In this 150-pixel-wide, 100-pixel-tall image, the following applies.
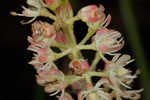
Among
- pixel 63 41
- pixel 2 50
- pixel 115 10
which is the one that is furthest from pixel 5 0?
pixel 63 41

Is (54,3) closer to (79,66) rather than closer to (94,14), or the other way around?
(94,14)

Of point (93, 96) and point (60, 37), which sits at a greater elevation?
point (60, 37)

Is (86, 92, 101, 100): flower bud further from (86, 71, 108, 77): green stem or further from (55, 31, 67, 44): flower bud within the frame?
(55, 31, 67, 44): flower bud

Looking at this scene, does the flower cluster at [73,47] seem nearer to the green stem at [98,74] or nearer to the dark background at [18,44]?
the green stem at [98,74]

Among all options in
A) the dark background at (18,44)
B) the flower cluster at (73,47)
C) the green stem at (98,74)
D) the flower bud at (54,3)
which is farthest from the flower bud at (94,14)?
→ the dark background at (18,44)

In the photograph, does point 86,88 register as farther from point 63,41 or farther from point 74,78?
point 63,41

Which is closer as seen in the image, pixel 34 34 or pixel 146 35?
pixel 34 34

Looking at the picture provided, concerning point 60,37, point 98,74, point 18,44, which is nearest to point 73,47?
point 60,37
